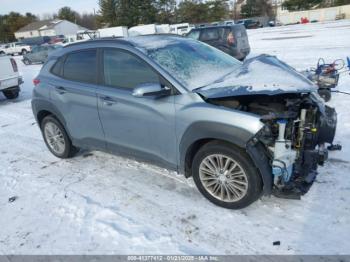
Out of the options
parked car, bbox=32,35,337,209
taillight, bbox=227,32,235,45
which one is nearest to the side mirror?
parked car, bbox=32,35,337,209

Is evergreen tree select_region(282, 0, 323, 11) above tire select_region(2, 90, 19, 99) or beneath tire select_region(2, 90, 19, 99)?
above

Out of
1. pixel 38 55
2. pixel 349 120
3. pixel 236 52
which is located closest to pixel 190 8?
pixel 38 55

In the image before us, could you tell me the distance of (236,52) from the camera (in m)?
12.6

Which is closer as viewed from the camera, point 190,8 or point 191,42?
point 191,42

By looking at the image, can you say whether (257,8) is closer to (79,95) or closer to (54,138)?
(54,138)

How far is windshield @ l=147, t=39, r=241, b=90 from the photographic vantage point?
12.0 feet

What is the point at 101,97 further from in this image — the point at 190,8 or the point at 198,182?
the point at 190,8

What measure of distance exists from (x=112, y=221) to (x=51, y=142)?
2.45 m

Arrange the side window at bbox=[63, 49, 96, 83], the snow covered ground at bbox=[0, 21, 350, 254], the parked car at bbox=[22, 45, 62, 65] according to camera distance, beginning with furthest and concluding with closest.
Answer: the parked car at bbox=[22, 45, 62, 65], the side window at bbox=[63, 49, 96, 83], the snow covered ground at bbox=[0, 21, 350, 254]

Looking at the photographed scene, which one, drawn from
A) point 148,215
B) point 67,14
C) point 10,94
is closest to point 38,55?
point 10,94

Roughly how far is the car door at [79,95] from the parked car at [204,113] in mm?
16

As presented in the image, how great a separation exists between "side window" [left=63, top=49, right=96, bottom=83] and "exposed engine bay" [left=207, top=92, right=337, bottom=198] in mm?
1846

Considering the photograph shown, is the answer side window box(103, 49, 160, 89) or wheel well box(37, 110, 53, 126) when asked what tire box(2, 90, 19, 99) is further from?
side window box(103, 49, 160, 89)

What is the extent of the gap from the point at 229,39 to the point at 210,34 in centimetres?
104
